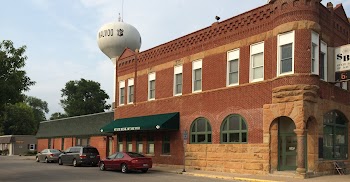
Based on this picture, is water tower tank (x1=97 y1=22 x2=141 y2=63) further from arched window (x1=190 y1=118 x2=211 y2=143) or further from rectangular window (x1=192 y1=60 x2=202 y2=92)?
arched window (x1=190 y1=118 x2=211 y2=143)

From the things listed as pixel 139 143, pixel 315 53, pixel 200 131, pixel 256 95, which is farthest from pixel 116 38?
pixel 315 53

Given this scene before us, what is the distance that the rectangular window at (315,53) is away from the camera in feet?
70.3

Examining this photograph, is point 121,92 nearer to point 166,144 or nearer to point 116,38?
point 166,144

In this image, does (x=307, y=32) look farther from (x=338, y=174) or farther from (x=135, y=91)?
(x=135, y=91)

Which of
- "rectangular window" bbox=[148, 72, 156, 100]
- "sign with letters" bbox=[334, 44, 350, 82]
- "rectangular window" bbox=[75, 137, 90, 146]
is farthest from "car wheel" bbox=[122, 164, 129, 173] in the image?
"rectangular window" bbox=[75, 137, 90, 146]

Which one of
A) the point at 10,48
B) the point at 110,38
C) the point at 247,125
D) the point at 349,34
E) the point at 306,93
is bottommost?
the point at 247,125

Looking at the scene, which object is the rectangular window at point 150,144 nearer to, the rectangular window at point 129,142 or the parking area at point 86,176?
the rectangular window at point 129,142

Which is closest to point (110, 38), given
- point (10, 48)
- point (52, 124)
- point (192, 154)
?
point (52, 124)

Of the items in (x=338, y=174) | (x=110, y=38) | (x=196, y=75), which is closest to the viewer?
(x=338, y=174)

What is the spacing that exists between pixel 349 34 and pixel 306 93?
8165 mm

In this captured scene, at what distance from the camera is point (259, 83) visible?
22969 millimetres

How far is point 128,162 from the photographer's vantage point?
2445 centimetres

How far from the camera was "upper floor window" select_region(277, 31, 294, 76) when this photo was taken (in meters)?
21.4

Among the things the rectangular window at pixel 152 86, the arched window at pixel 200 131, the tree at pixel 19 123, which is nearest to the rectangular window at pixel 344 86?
the arched window at pixel 200 131
